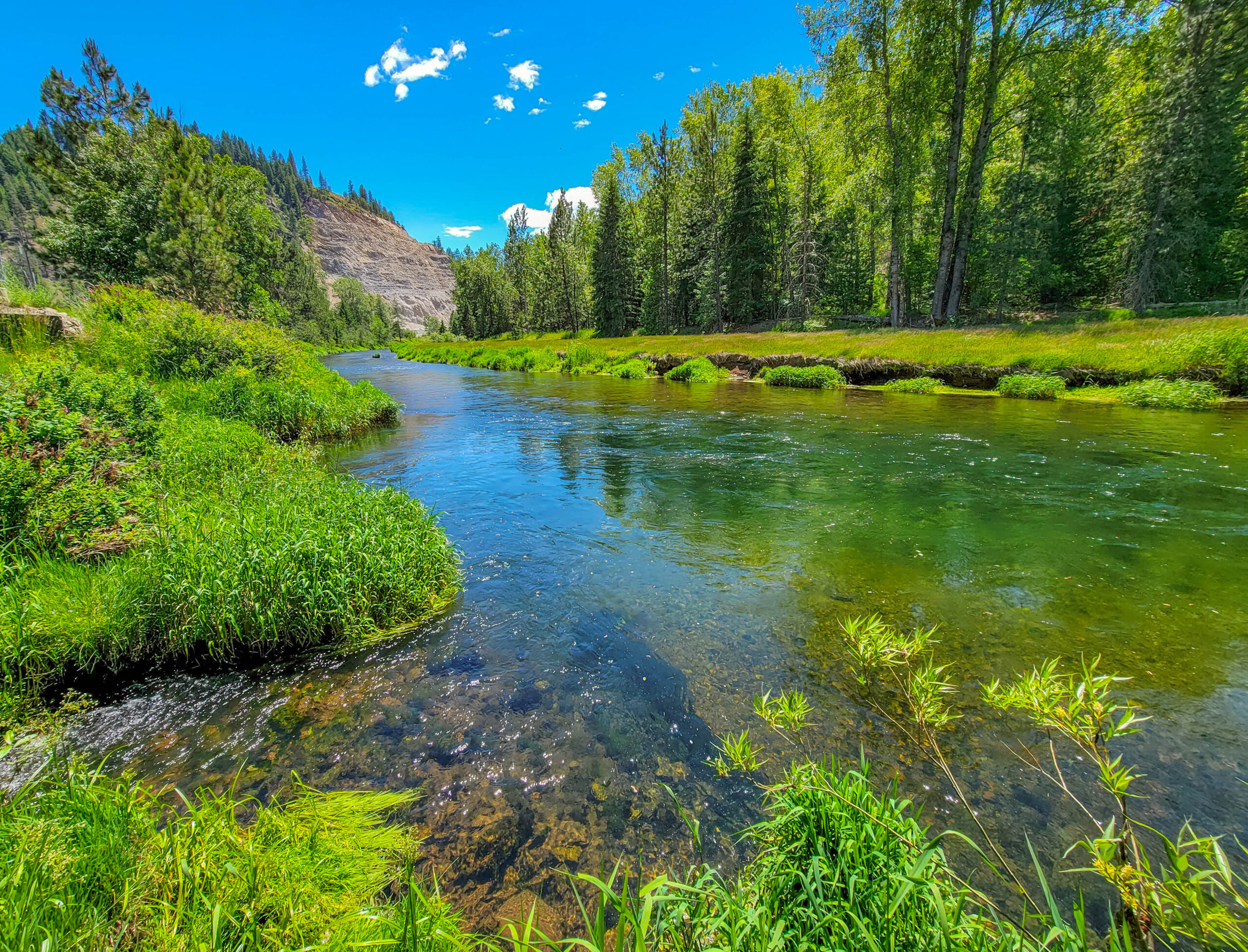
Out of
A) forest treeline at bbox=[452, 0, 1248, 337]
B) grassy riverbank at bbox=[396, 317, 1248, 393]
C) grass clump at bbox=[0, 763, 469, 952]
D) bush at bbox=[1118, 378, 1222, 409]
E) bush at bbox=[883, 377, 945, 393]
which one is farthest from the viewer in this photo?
forest treeline at bbox=[452, 0, 1248, 337]

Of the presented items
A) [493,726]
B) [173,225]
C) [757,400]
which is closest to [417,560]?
[493,726]

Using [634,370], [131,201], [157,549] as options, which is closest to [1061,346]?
[634,370]

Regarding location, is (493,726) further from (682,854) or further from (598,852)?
(682,854)

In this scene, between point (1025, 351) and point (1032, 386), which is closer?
point (1032, 386)

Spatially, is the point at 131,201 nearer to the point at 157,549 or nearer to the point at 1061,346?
the point at 157,549

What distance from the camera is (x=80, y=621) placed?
413 cm

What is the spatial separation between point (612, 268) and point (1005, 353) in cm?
4436

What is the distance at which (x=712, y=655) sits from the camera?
15.5 ft

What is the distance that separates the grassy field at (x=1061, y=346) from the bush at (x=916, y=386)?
0.89 m

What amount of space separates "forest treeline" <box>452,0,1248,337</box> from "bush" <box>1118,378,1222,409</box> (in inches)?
505

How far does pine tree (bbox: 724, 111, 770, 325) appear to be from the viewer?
39.4 metres

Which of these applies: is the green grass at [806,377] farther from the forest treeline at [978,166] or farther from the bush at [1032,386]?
the forest treeline at [978,166]

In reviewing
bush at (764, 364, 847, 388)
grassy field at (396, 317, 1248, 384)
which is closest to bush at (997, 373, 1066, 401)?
grassy field at (396, 317, 1248, 384)

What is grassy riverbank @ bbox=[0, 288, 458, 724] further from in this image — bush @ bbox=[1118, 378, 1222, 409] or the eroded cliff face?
the eroded cliff face
